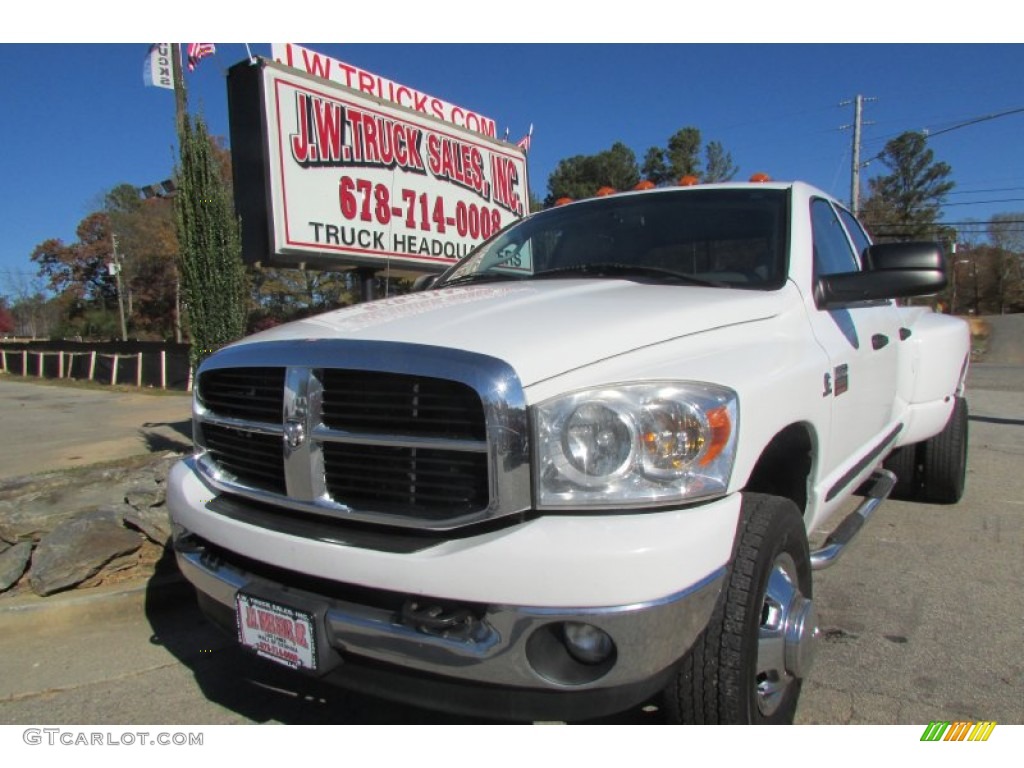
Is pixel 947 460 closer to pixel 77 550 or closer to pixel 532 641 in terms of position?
pixel 532 641

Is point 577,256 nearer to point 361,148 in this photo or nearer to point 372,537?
point 372,537

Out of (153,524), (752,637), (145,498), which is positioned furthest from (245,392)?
(145,498)

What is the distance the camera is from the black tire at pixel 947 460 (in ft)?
15.2

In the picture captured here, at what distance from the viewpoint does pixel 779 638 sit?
6.85 ft

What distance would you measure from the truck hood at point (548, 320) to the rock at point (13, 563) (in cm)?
219

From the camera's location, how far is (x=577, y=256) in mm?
3314

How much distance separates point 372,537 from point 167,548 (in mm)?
2422

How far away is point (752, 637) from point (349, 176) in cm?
542

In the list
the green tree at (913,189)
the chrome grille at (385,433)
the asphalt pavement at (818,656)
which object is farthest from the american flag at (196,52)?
the green tree at (913,189)

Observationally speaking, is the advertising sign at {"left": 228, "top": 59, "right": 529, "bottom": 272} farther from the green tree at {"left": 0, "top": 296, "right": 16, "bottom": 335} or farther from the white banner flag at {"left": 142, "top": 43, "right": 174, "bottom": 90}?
the green tree at {"left": 0, "top": 296, "right": 16, "bottom": 335}

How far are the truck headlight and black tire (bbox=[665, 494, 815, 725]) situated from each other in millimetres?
258

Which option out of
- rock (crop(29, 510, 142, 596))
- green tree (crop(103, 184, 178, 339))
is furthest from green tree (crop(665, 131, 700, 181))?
green tree (crop(103, 184, 178, 339))

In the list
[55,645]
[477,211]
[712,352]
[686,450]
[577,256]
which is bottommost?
[55,645]
